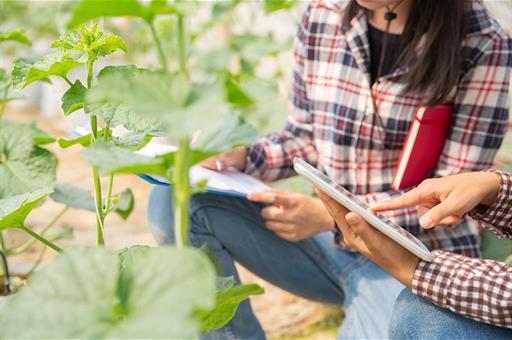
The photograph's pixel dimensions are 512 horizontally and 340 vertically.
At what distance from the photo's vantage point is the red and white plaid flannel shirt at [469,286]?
2.81ft

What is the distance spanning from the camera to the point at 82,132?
105 centimetres

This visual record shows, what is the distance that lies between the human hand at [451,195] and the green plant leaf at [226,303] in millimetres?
369

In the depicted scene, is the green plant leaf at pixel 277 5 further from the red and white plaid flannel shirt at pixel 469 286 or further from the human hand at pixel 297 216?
the red and white plaid flannel shirt at pixel 469 286

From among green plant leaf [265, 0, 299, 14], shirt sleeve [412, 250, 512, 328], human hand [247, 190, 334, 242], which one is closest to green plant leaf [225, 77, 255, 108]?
shirt sleeve [412, 250, 512, 328]

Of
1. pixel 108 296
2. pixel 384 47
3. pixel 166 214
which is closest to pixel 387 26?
pixel 384 47

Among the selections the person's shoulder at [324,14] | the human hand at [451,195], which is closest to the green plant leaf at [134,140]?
the human hand at [451,195]

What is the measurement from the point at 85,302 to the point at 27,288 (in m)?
0.05

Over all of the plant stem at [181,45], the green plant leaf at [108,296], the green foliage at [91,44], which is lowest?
the green plant leaf at [108,296]

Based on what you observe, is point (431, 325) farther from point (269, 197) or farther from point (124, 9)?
point (124, 9)

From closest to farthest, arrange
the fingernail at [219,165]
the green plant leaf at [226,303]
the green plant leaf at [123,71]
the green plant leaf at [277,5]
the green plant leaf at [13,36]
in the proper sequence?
the green plant leaf at [226,303], the green plant leaf at [123,71], the green plant leaf at [13,36], the fingernail at [219,165], the green plant leaf at [277,5]

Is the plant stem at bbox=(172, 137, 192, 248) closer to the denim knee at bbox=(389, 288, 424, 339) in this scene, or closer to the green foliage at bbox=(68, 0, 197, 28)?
the green foliage at bbox=(68, 0, 197, 28)

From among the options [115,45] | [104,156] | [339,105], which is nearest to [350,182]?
[339,105]

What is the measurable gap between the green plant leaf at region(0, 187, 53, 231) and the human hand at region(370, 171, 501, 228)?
0.47 metres

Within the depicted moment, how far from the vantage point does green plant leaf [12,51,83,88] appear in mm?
790
